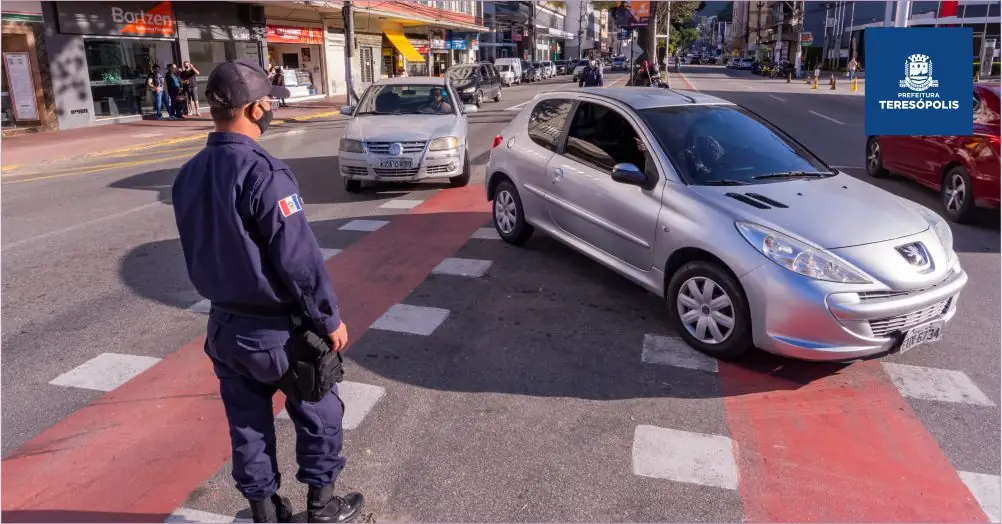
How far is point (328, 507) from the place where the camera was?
285 cm

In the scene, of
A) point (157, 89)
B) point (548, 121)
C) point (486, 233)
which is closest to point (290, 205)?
point (548, 121)

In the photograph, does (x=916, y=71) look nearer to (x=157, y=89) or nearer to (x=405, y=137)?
(x=405, y=137)

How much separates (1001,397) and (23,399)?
5.90 m

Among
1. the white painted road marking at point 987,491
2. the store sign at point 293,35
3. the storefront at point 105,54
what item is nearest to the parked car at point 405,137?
the white painted road marking at point 987,491

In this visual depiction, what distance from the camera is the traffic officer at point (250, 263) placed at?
94.4 inches

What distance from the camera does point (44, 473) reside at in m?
3.37

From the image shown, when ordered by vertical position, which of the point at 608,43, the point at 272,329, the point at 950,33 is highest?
the point at 608,43

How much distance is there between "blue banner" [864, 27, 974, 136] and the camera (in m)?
8.90

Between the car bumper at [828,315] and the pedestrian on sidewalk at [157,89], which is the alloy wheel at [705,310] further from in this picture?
the pedestrian on sidewalk at [157,89]

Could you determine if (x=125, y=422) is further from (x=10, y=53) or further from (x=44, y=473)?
(x=10, y=53)

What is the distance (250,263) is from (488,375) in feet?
7.33

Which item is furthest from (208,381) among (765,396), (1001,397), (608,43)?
(608,43)

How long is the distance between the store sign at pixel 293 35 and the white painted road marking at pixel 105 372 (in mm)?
26432

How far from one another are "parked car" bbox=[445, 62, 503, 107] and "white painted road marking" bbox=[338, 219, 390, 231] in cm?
1765
